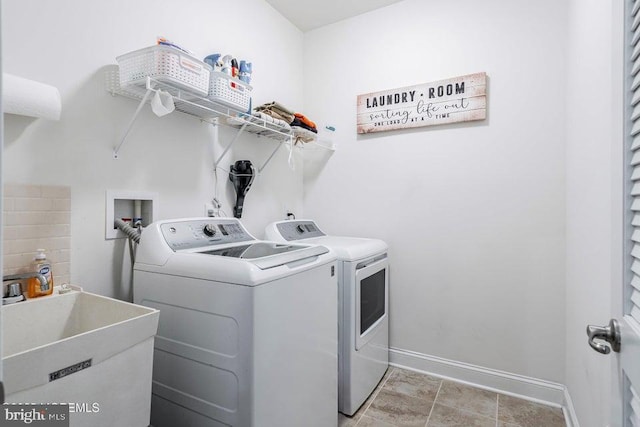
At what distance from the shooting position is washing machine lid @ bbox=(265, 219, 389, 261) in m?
1.99

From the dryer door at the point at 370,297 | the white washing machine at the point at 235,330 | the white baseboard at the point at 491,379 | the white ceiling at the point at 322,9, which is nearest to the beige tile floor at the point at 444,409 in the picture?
the white baseboard at the point at 491,379

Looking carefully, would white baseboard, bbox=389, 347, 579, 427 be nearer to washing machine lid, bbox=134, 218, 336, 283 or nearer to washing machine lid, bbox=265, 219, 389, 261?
washing machine lid, bbox=265, 219, 389, 261

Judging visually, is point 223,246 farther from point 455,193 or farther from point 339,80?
point 339,80

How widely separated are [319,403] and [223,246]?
34.0 inches

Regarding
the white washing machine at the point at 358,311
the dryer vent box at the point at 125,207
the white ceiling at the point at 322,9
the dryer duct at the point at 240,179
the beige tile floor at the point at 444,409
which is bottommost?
the beige tile floor at the point at 444,409

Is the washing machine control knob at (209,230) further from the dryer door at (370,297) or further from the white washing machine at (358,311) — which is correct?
the dryer door at (370,297)

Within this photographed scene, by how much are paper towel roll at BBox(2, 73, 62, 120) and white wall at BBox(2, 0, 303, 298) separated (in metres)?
0.13

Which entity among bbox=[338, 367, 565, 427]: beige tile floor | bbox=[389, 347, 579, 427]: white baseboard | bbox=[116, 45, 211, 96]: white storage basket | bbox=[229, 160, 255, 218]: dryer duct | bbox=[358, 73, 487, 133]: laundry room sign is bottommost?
bbox=[338, 367, 565, 427]: beige tile floor

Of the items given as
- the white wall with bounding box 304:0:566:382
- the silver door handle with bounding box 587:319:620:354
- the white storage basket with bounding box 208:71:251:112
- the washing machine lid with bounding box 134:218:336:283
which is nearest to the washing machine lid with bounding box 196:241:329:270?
the washing machine lid with bounding box 134:218:336:283

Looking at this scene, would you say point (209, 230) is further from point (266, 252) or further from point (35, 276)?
point (35, 276)

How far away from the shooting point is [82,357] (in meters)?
0.89

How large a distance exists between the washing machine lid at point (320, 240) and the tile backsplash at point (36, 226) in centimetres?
113

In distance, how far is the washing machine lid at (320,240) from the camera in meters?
1.99

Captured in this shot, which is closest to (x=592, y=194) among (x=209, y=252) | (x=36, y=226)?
(x=209, y=252)
